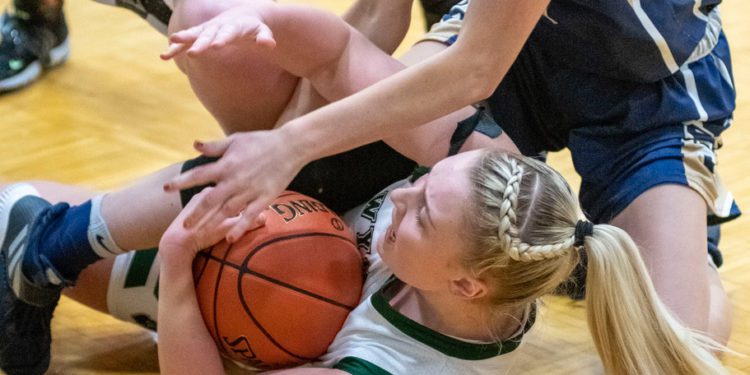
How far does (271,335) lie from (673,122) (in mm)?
708

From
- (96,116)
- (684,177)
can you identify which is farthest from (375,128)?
(96,116)

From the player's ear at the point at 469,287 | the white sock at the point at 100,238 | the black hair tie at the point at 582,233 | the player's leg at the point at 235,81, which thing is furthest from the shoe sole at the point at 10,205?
the black hair tie at the point at 582,233

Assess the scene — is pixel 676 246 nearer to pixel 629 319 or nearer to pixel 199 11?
pixel 629 319

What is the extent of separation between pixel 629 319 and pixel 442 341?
0.23 m

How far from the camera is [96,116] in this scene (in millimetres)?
2797

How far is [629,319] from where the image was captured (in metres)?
1.44

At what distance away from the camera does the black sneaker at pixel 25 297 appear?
1664 millimetres

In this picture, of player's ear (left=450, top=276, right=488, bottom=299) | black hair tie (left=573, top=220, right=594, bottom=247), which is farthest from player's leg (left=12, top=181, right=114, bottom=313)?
black hair tie (left=573, top=220, right=594, bottom=247)

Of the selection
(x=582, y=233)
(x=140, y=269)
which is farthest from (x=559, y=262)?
(x=140, y=269)

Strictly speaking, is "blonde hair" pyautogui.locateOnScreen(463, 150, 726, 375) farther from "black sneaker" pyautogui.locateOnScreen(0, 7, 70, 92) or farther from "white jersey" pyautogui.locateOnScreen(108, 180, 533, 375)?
"black sneaker" pyautogui.locateOnScreen(0, 7, 70, 92)

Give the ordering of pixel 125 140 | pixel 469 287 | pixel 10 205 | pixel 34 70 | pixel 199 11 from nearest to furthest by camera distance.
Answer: pixel 469 287
pixel 199 11
pixel 10 205
pixel 125 140
pixel 34 70

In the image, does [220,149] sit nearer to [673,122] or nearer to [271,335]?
[271,335]

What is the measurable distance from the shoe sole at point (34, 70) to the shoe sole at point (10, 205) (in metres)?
1.20

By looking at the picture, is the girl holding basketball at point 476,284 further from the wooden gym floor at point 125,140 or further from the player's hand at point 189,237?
the wooden gym floor at point 125,140
